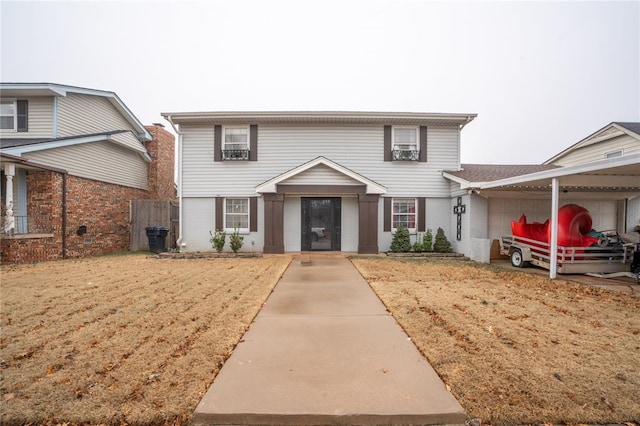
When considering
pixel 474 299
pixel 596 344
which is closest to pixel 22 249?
pixel 474 299

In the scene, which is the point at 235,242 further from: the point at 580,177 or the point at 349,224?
the point at 580,177

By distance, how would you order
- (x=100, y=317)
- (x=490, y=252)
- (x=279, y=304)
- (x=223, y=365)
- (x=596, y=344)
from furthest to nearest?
(x=490, y=252), (x=279, y=304), (x=100, y=317), (x=596, y=344), (x=223, y=365)

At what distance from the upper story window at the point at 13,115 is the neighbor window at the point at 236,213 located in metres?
8.85

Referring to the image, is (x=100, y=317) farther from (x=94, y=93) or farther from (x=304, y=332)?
(x=94, y=93)

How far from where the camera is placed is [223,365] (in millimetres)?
3119

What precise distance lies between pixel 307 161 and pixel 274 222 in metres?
2.90

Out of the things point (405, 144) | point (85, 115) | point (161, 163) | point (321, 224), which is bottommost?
point (321, 224)

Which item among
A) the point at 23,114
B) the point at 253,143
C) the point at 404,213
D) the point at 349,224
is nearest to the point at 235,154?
the point at 253,143

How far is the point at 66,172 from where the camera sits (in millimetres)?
11477

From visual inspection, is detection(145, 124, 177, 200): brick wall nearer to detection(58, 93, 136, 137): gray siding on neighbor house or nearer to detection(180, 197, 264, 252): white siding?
detection(58, 93, 136, 137): gray siding on neighbor house

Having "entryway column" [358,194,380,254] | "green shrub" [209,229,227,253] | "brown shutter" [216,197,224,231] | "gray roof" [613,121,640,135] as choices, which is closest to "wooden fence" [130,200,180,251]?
"brown shutter" [216,197,224,231]

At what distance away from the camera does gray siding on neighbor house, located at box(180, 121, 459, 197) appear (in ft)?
42.5

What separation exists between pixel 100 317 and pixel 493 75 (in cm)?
2640

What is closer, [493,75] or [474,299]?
[474,299]
